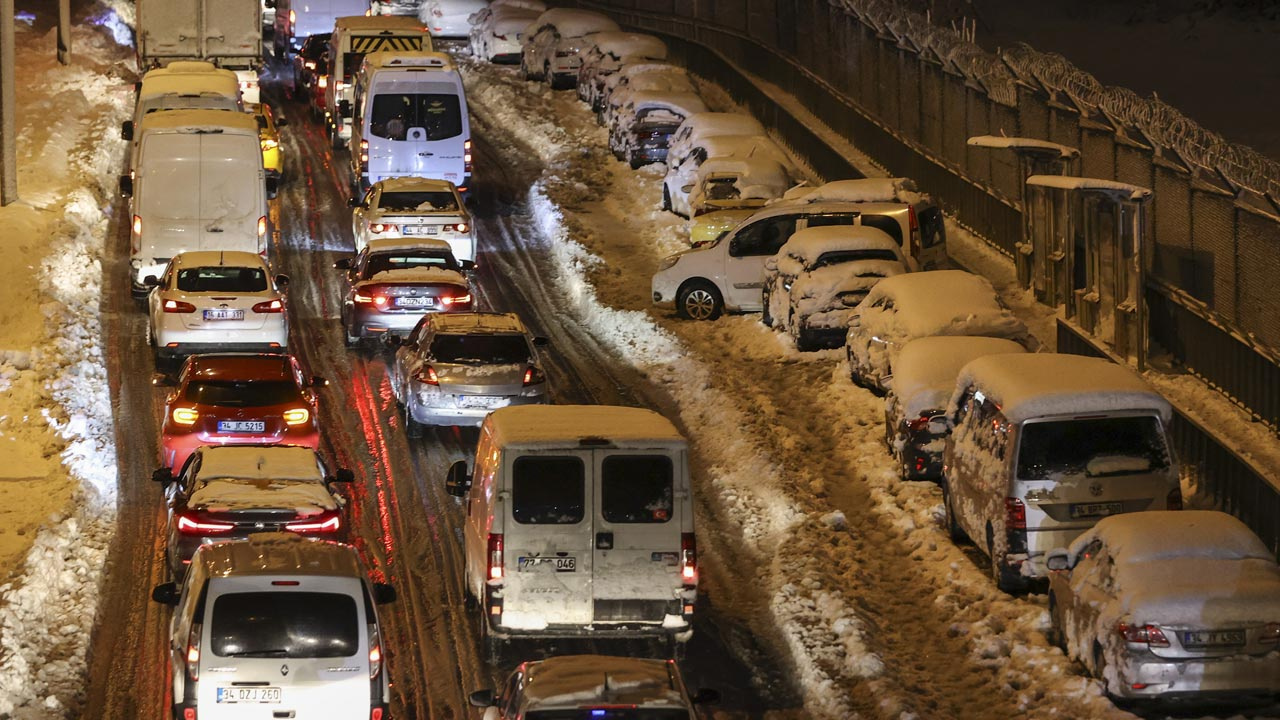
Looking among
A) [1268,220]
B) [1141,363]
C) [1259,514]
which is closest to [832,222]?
[1141,363]

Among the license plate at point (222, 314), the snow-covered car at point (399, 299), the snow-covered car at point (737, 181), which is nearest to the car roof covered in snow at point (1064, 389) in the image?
the snow-covered car at point (399, 299)

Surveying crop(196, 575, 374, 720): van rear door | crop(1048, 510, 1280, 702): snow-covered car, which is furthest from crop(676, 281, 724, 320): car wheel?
crop(196, 575, 374, 720): van rear door

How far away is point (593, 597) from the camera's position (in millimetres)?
14484

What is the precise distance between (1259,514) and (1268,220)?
13.7ft

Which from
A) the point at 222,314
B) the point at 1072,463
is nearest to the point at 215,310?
the point at 222,314

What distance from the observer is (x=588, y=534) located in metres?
14.4

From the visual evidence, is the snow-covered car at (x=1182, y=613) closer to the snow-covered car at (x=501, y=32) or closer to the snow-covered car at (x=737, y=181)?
the snow-covered car at (x=737, y=181)

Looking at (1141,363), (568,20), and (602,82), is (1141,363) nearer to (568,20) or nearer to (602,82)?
(602,82)

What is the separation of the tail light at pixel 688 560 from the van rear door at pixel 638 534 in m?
0.04

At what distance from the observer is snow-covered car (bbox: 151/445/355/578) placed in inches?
624

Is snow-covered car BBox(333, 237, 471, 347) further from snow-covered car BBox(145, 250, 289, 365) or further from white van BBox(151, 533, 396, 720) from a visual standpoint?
white van BBox(151, 533, 396, 720)

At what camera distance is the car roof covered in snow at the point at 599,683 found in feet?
35.3

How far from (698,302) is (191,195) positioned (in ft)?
25.6

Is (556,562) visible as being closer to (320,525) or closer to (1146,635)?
(320,525)
